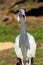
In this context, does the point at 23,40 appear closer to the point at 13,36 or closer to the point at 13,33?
the point at 13,36

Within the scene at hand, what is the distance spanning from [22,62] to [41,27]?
6.90 m

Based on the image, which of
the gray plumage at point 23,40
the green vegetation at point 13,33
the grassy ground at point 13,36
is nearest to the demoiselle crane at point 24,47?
the gray plumage at point 23,40

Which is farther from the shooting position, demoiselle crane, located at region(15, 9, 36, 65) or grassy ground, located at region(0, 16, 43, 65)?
grassy ground, located at region(0, 16, 43, 65)

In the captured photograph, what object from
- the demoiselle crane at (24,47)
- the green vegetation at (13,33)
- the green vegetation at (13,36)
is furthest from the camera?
the green vegetation at (13,33)

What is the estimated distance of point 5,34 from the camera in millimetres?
12500

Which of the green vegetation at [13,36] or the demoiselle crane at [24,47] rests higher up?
the demoiselle crane at [24,47]

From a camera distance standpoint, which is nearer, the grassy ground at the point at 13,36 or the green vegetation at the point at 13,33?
the grassy ground at the point at 13,36

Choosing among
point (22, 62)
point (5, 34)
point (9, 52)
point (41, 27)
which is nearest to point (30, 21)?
point (41, 27)

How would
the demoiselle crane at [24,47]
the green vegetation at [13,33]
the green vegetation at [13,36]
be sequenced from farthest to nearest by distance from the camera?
the green vegetation at [13,33] → the green vegetation at [13,36] → the demoiselle crane at [24,47]

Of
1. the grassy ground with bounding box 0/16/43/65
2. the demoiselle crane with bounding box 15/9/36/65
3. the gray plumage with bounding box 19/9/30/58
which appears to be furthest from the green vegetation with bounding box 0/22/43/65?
the gray plumage with bounding box 19/9/30/58

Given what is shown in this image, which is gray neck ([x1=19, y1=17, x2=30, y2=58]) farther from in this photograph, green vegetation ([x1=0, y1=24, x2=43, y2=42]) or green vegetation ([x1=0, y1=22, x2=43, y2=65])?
green vegetation ([x1=0, y1=24, x2=43, y2=42])

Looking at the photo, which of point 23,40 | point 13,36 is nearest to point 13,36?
point 13,36

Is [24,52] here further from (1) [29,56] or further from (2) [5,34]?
(2) [5,34]

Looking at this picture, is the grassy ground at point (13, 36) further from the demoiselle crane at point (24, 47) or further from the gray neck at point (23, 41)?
the gray neck at point (23, 41)
